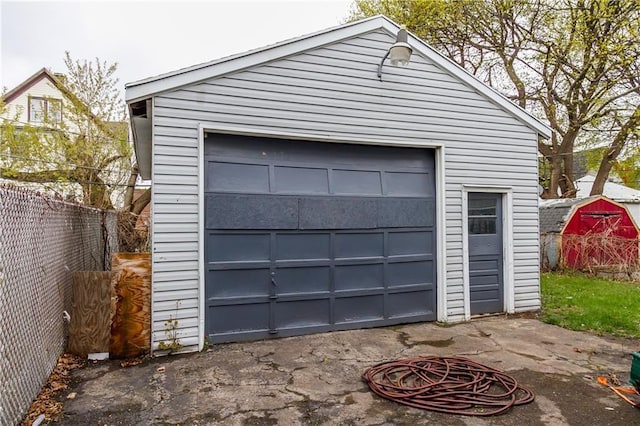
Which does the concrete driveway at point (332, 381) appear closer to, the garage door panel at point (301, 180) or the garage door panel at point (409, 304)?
the garage door panel at point (409, 304)

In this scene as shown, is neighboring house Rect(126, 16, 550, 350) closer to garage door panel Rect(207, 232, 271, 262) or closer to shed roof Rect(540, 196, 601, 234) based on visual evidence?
garage door panel Rect(207, 232, 271, 262)

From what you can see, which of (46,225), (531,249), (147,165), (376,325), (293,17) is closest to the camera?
(46,225)

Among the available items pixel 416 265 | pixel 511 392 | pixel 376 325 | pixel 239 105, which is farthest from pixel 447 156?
pixel 511 392

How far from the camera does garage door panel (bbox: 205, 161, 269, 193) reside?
195 inches

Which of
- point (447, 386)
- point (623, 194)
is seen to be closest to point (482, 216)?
point (447, 386)

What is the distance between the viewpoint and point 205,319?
4793 mm

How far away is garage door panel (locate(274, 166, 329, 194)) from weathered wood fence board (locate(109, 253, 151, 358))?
1.87 m

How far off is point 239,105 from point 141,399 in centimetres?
341

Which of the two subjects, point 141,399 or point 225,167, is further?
point 225,167

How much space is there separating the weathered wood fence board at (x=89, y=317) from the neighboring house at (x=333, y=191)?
0.52 metres

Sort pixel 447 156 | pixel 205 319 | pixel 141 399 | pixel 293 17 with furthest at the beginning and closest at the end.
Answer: pixel 293 17
pixel 447 156
pixel 205 319
pixel 141 399

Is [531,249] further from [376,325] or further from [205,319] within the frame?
[205,319]

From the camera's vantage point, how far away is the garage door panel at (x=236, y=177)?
16.2ft

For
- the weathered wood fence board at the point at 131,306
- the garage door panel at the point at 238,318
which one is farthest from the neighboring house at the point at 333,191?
the weathered wood fence board at the point at 131,306
